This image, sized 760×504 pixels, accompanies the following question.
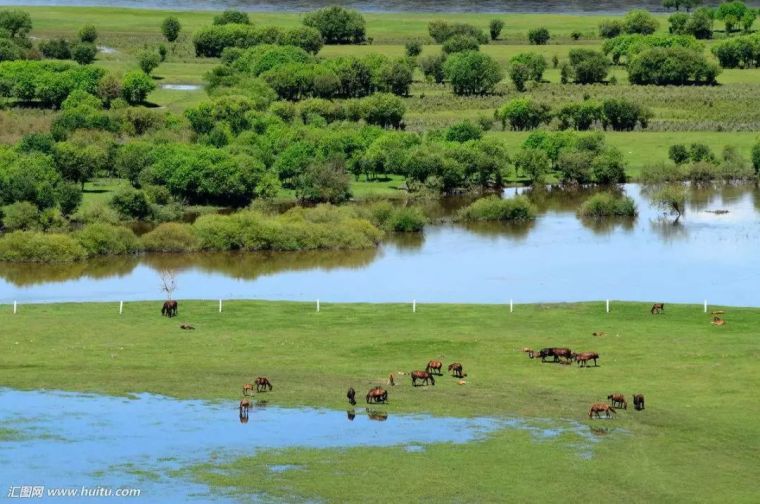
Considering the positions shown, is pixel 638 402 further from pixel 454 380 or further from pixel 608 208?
pixel 608 208

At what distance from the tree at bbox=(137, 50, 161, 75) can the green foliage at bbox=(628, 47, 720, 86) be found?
43376 millimetres

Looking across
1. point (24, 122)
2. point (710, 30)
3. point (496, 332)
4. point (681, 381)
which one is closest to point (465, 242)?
point (496, 332)

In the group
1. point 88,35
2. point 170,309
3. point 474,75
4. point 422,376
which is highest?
point 88,35

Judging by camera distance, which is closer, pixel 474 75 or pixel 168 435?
pixel 168 435

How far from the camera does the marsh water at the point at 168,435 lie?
50.3 metres

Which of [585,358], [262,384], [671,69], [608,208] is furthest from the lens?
[671,69]

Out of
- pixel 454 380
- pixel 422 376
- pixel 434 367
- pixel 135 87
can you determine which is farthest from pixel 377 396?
pixel 135 87

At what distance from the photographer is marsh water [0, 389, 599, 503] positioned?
5034cm

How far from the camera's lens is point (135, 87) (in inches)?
6009

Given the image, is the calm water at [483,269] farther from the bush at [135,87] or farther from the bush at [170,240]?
the bush at [135,87]

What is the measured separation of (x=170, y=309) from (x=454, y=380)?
636 inches

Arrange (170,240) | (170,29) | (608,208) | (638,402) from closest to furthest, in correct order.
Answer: (638,402), (170,240), (608,208), (170,29)

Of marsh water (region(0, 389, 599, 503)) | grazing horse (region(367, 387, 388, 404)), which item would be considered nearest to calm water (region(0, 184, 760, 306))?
grazing horse (region(367, 387, 388, 404))

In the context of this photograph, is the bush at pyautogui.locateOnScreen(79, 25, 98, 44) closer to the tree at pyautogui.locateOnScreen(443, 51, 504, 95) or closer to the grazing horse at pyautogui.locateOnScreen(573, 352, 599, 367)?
the tree at pyautogui.locateOnScreen(443, 51, 504, 95)
